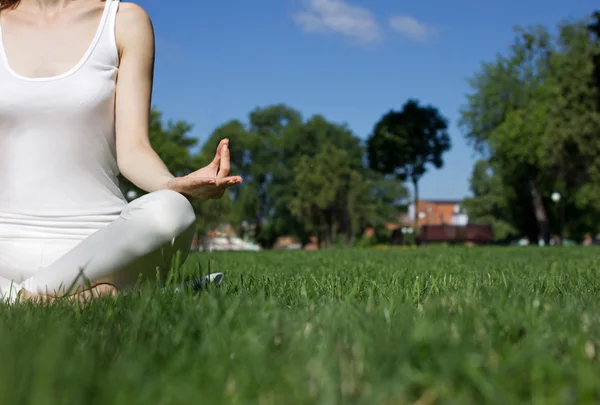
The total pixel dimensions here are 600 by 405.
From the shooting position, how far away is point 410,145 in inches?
2478

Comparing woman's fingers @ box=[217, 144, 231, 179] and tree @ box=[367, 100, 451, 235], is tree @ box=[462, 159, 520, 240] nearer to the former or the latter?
tree @ box=[367, 100, 451, 235]

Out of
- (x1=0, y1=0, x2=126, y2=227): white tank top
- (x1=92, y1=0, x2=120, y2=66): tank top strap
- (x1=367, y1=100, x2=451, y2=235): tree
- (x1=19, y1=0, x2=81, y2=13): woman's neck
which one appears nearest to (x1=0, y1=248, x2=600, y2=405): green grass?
(x1=0, y1=0, x2=126, y2=227): white tank top

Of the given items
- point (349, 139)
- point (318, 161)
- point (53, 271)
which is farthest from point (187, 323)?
point (349, 139)

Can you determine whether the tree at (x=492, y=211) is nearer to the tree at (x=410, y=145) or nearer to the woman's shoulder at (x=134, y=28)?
the tree at (x=410, y=145)

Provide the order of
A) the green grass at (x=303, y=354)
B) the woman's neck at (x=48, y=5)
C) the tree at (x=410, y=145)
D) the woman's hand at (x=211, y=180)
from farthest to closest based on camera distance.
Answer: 1. the tree at (x=410, y=145)
2. the woman's neck at (x=48, y=5)
3. the woman's hand at (x=211, y=180)
4. the green grass at (x=303, y=354)

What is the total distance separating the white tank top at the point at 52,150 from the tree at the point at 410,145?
59.7 metres

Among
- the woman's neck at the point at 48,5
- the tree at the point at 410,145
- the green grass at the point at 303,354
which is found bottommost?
the green grass at the point at 303,354

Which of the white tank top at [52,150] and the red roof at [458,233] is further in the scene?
the red roof at [458,233]

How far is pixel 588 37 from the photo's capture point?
40.6m

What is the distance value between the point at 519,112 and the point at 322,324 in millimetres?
45151

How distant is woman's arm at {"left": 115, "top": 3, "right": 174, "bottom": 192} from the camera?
3299 mm

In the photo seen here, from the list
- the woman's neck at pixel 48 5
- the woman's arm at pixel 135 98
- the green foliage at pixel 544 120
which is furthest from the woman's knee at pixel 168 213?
the green foliage at pixel 544 120

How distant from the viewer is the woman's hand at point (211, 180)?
277 cm

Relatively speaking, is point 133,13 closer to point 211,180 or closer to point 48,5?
point 48,5
